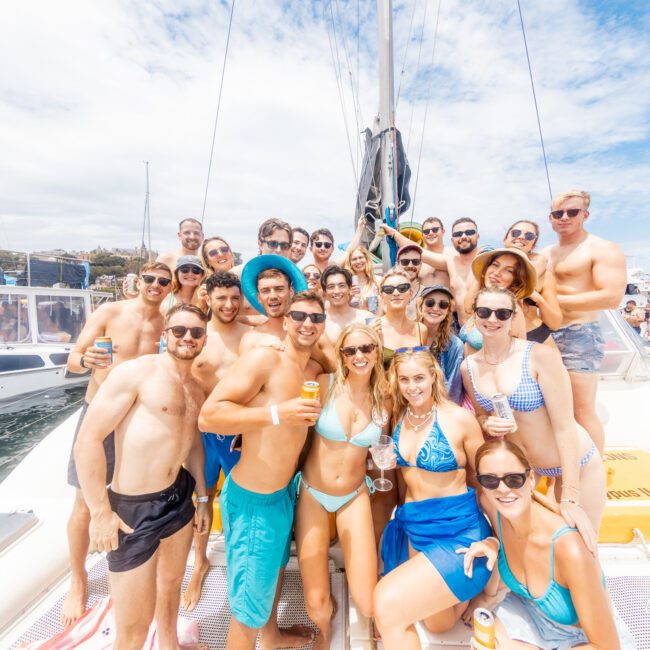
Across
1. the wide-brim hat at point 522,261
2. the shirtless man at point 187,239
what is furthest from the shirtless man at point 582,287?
the shirtless man at point 187,239

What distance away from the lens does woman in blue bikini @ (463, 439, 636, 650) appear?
1.47 meters

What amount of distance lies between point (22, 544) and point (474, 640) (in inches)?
124

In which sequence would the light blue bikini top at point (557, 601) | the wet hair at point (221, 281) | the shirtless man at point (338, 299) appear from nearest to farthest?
1. the light blue bikini top at point (557, 601)
2. the wet hair at point (221, 281)
3. the shirtless man at point (338, 299)

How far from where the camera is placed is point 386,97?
210 inches

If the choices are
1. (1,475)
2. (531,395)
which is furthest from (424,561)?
(1,475)

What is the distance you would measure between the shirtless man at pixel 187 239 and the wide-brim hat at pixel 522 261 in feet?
11.3

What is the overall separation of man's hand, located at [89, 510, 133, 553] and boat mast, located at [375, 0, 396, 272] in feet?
15.9

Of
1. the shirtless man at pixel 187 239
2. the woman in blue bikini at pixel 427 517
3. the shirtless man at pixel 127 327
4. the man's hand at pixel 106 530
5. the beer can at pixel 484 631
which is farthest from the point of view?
the shirtless man at pixel 187 239

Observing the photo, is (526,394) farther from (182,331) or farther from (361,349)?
(182,331)

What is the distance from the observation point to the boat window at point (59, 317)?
38.3 ft

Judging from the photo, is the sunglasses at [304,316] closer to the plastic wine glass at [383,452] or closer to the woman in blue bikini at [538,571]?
the plastic wine glass at [383,452]

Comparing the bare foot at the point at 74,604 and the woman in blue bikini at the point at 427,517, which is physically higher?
the woman in blue bikini at the point at 427,517

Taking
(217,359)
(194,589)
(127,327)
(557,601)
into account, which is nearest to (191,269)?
(127,327)

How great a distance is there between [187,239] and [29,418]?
10.6 meters
